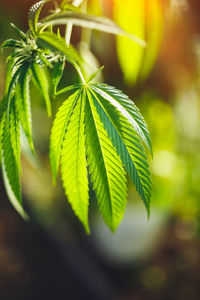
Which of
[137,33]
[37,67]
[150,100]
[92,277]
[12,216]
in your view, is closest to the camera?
[37,67]

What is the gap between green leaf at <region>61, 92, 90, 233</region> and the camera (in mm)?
380

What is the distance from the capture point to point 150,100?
7.10 ft

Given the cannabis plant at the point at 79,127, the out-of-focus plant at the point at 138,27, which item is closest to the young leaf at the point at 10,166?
the cannabis plant at the point at 79,127

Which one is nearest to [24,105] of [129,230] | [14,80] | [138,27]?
[14,80]

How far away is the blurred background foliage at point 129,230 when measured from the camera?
7.01 feet

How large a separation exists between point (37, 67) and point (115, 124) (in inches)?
3.9

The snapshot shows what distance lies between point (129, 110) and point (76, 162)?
0.08 m

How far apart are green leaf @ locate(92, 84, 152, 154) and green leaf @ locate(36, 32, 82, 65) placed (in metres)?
0.08

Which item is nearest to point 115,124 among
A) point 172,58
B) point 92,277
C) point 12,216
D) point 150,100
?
point 172,58

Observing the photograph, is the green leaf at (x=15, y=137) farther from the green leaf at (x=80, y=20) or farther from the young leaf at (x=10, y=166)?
the green leaf at (x=80, y=20)

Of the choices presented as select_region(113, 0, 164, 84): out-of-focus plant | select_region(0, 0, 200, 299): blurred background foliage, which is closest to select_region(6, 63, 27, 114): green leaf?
select_region(113, 0, 164, 84): out-of-focus plant

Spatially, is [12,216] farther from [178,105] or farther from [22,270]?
A: [178,105]

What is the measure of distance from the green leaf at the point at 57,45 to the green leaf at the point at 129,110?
8 cm

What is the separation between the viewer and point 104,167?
1.24 ft
